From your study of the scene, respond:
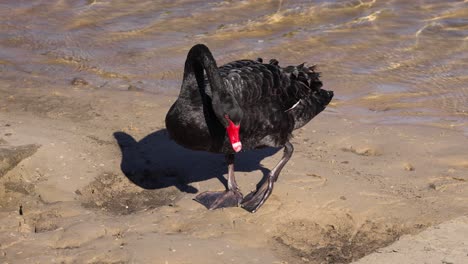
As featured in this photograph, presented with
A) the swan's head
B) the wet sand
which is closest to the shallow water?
the wet sand

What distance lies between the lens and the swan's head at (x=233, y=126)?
5.50 m

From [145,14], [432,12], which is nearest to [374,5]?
[432,12]

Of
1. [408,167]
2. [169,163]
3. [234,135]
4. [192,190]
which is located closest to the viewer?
[234,135]

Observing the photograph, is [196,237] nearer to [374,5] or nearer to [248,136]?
[248,136]

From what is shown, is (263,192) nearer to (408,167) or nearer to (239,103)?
(239,103)

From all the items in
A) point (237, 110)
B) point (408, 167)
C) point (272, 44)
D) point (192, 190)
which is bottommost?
point (408, 167)

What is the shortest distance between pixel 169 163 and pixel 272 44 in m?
4.11

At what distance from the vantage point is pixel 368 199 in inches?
244

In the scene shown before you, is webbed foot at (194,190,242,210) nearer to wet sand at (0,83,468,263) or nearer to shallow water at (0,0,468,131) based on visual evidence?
wet sand at (0,83,468,263)

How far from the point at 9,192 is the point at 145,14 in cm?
634

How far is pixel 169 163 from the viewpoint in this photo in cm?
702

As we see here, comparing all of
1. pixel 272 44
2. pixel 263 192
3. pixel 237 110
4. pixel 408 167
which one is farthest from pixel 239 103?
pixel 272 44

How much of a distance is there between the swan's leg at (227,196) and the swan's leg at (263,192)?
0.09 metres

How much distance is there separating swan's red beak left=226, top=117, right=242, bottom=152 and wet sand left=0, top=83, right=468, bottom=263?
0.69m
